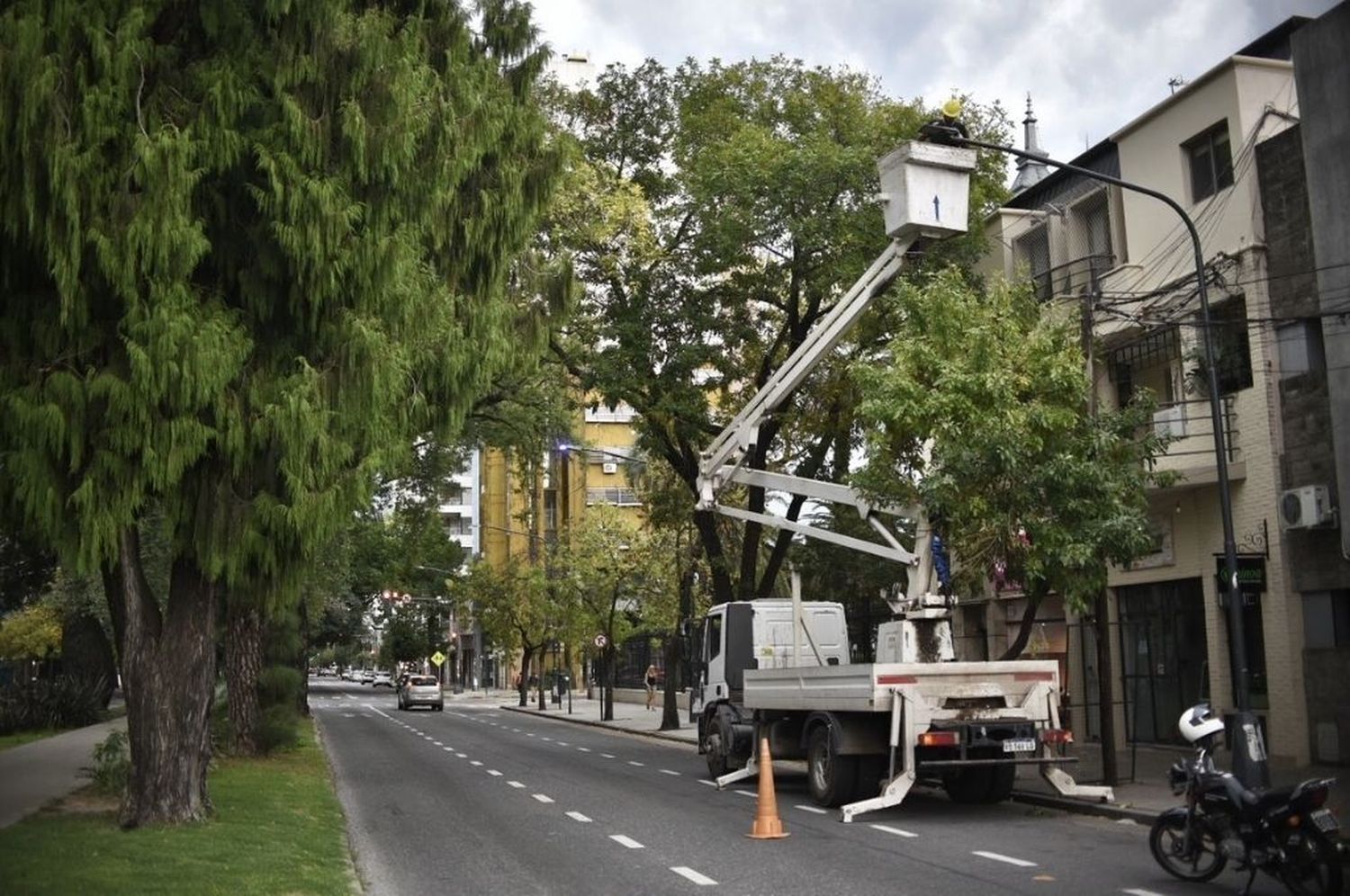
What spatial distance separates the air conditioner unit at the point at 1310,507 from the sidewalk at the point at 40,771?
16457 millimetres

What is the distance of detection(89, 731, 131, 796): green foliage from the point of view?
15688 millimetres

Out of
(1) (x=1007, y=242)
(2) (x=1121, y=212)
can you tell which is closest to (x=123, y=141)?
(2) (x=1121, y=212)

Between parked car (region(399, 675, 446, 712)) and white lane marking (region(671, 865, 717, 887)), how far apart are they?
45.4 metres

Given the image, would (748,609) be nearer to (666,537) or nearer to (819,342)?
(819,342)

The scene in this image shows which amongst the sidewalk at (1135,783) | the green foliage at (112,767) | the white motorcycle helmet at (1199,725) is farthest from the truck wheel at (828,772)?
the green foliage at (112,767)

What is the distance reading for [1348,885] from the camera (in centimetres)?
890

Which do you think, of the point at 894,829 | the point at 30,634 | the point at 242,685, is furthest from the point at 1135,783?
the point at 30,634

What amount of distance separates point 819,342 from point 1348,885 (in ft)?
34.4

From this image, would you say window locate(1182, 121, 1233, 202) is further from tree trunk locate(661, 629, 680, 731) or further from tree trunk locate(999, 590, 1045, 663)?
tree trunk locate(661, 629, 680, 731)

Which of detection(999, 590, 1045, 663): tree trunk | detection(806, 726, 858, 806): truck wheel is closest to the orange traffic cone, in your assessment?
detection(806, 726, 858, 806): truck wheel

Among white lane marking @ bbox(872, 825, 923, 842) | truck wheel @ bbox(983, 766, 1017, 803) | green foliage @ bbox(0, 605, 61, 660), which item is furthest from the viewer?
green foliage @ bbox(0, 605, 61, 660)

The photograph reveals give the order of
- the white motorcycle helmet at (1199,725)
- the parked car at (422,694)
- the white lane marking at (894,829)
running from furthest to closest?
the parked car at (422,694), the white lane marking at (894,829), the white motorcycle helmet at (1199,725)

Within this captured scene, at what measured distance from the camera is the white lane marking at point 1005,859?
440 inches

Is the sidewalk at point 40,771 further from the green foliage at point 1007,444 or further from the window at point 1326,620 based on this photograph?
the window at point 1326,620
